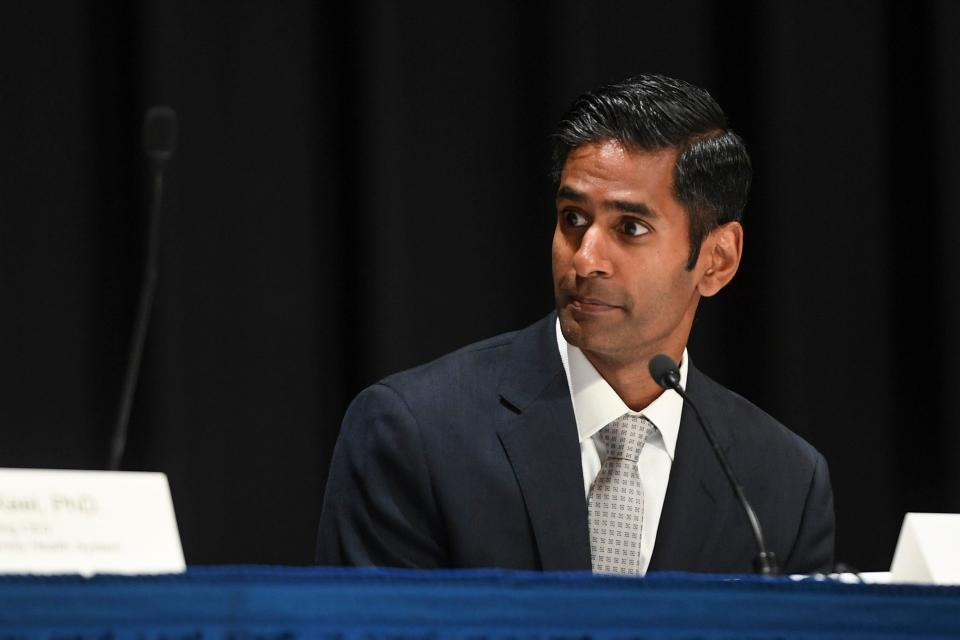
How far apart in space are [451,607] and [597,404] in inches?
34.6

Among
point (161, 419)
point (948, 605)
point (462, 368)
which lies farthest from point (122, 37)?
point (948, 605)

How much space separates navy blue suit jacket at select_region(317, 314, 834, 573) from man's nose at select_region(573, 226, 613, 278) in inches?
4.9

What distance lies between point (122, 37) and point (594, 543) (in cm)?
134

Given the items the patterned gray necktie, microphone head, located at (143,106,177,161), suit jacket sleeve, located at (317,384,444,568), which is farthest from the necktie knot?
microphone head, located at (143,106,177,161)

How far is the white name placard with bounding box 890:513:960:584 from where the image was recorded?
1166 mm

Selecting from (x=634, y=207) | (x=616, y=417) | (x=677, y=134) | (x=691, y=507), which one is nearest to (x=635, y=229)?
(x=634, y=207)

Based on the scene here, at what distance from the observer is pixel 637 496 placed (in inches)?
65.0

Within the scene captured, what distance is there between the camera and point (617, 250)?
1764mm

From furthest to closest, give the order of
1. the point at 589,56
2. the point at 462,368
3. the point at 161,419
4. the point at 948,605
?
the point at 589,56, the point at 161,419, the point at 462,368, the point at 948,605

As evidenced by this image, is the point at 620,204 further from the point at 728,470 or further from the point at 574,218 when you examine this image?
the point at 728,470

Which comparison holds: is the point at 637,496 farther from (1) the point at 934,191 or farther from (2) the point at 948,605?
(1) the point at 934,191

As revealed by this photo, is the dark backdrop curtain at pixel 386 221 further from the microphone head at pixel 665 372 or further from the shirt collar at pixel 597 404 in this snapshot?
the microphone head at pixel 665 372

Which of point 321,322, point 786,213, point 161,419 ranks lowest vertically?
point 161,419

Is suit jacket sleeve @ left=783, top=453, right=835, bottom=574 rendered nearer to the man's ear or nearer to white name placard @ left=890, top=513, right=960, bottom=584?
the man's ear
